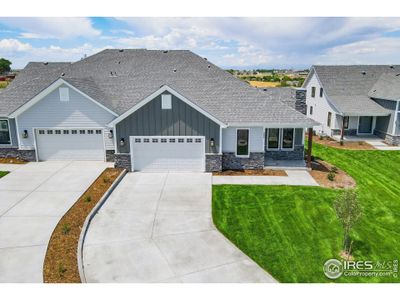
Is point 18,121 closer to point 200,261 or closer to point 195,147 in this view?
point 195,147

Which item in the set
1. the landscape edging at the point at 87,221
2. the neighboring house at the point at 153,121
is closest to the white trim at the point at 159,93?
the neighboring house at the point at 153,121

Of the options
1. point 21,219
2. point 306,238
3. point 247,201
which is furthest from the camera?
point 247,201

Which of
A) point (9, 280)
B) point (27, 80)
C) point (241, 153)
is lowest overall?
point (9, 280)

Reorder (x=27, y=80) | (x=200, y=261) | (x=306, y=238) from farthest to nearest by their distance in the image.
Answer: (x=27, y=80)
(x=306, y=238)
(x=200, y=261)

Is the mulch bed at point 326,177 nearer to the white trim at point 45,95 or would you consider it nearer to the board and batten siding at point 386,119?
the board and batten siding at point 386,119

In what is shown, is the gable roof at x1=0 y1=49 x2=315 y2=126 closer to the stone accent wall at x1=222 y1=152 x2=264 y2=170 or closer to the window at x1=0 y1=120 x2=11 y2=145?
the window at x1=0 y1=120 x2=11 y2=145

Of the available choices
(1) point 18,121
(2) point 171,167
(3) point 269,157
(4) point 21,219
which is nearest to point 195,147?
(2) point 171,167

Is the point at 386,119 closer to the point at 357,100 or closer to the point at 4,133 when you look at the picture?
the point at 357,100
